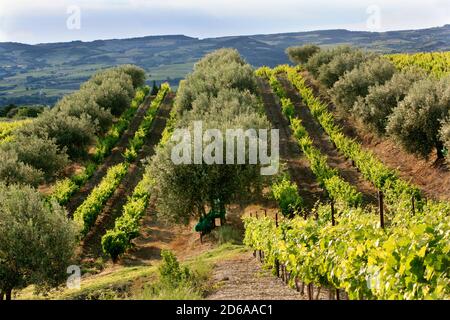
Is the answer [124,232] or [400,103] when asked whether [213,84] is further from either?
[124,232]

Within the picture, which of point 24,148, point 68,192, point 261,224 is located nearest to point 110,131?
point 24,148

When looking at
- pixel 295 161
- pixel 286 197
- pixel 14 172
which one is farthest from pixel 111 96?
pixel 286 197

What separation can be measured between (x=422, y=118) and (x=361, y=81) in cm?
1513

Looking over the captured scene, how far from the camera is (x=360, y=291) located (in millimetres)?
8242

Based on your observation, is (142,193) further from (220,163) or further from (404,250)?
(404,250)

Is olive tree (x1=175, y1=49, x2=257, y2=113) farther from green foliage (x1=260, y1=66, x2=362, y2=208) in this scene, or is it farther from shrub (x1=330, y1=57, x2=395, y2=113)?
shrub (x1=330, y1=57, x2=395, y2=113)

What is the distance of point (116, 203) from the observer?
118 feet

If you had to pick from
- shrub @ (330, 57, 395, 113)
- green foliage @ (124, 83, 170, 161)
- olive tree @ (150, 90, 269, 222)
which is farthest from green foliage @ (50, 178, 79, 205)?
shrub @ (330, 57, 395, 113)

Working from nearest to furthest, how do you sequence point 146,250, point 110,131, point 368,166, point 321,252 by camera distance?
point 321,252 < point 146,250 < point 368,166 < point 110,131

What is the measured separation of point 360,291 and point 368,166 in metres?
25.9

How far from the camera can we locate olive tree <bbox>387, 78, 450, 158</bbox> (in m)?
31.4

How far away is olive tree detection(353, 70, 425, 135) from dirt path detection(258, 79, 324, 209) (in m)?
6.35

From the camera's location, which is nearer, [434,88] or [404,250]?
[404,250]

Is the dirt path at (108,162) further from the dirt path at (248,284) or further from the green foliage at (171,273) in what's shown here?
the green foliage at (171,273)
